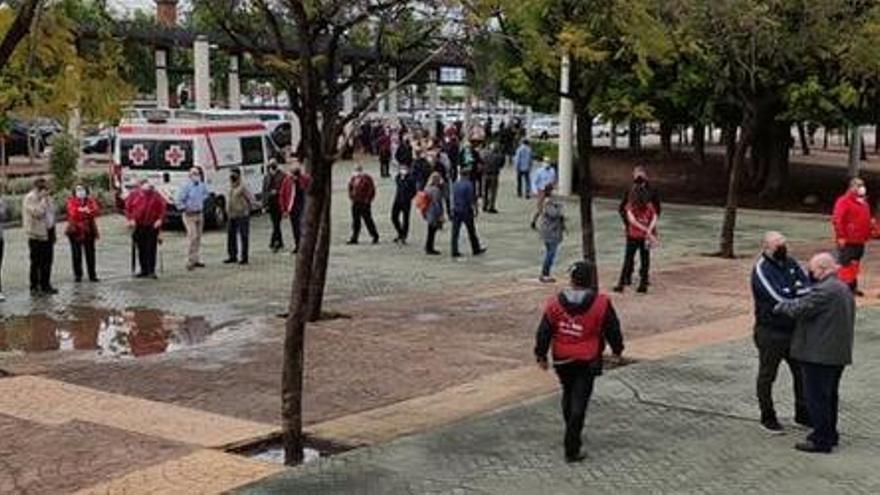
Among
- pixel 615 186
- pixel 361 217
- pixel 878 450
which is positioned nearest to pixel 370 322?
pixel 878 450

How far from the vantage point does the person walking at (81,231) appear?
1970 cm

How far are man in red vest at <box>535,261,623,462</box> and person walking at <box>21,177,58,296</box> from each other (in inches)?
436

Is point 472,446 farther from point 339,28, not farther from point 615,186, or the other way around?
point 615,186

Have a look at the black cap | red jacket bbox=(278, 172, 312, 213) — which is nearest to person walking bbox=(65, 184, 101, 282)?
red jacket bbox=(278, 172, 312, 213)

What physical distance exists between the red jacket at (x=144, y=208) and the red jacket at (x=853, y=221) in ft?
33.9

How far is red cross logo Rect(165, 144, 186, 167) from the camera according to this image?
2669cm

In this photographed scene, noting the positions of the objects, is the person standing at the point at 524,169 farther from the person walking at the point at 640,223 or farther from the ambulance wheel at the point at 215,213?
the person walking at the point at 640,223

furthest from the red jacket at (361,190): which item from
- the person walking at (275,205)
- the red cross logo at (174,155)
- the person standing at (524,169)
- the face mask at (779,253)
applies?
the face mask at (779,253)

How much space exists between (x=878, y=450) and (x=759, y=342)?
1.23 m

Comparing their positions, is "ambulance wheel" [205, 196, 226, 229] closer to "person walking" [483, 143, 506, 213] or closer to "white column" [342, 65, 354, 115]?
"white column" [342, 65, 354, 115]

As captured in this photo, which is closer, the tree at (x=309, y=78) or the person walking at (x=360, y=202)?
the tree at (x=309, y=78)

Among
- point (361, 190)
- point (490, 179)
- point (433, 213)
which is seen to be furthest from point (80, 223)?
point (490, 179)

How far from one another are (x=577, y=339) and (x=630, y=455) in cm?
105

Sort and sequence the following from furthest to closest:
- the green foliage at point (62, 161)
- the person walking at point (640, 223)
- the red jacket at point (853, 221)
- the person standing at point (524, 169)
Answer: the person standing at point (524, 169)
the green foliage at point (62, 161)
the person walking at point (640, 223)
the red jacket at point (853, 221)
